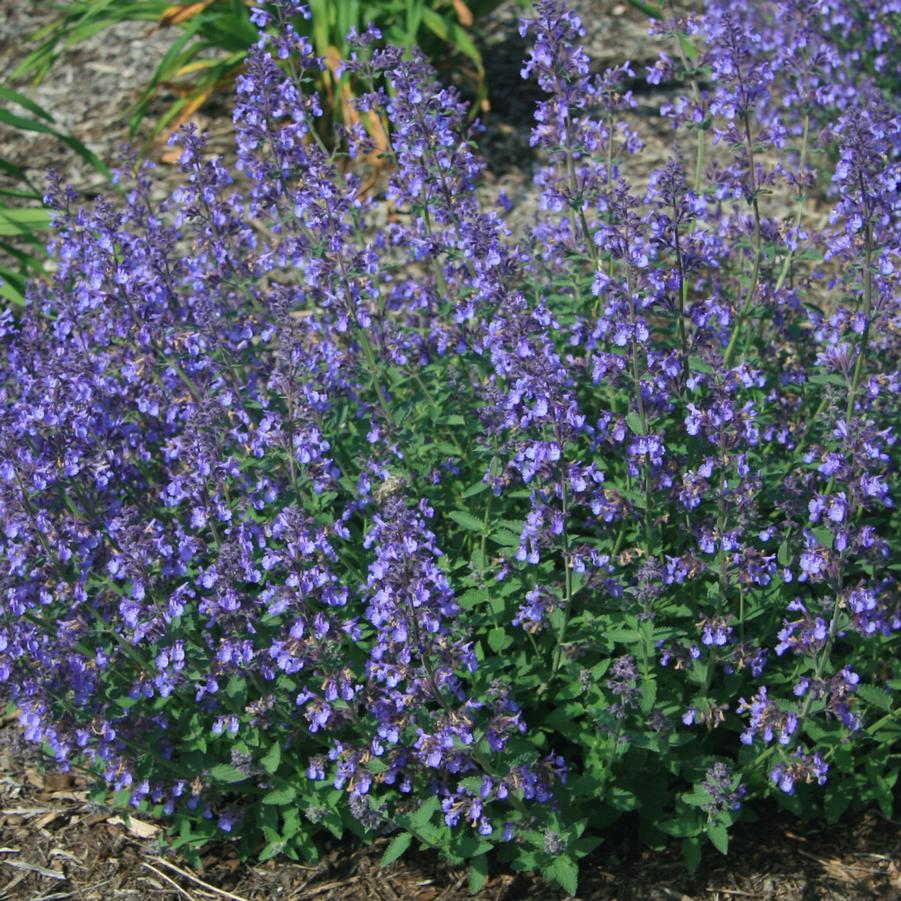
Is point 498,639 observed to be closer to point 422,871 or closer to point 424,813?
point 424,813

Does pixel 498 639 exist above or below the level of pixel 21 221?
below

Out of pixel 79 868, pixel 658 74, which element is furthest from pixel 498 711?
pixel 658 74

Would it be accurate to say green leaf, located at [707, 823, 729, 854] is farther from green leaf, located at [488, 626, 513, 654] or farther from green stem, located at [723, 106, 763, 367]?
green stem, located at [723, 106, 763, 367]

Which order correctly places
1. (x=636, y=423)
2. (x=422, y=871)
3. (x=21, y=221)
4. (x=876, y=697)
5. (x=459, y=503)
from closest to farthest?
(x=636, y=423) < (x=876, y=697) < (x=422, y=871) < (x=459, y=503) < (x=21, y=221)

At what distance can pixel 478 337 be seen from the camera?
15.8 ft

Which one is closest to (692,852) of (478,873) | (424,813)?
(478,873)

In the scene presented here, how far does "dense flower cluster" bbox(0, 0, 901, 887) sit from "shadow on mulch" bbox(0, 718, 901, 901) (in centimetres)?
19

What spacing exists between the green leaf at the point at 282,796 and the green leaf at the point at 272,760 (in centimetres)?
12

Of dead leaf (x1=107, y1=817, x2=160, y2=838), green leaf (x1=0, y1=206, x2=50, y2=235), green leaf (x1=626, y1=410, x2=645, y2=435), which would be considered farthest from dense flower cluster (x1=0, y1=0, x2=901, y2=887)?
green leaf (x1=0, y1=206, x2=50, y2=235)

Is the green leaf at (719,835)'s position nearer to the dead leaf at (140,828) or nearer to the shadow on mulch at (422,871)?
the shadow on mulch at (422,871)

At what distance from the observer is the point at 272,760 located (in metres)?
4.33

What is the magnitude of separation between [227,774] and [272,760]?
182 mm

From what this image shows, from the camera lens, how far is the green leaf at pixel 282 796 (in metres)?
4.43

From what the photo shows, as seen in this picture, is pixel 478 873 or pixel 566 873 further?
pixel 478 873
